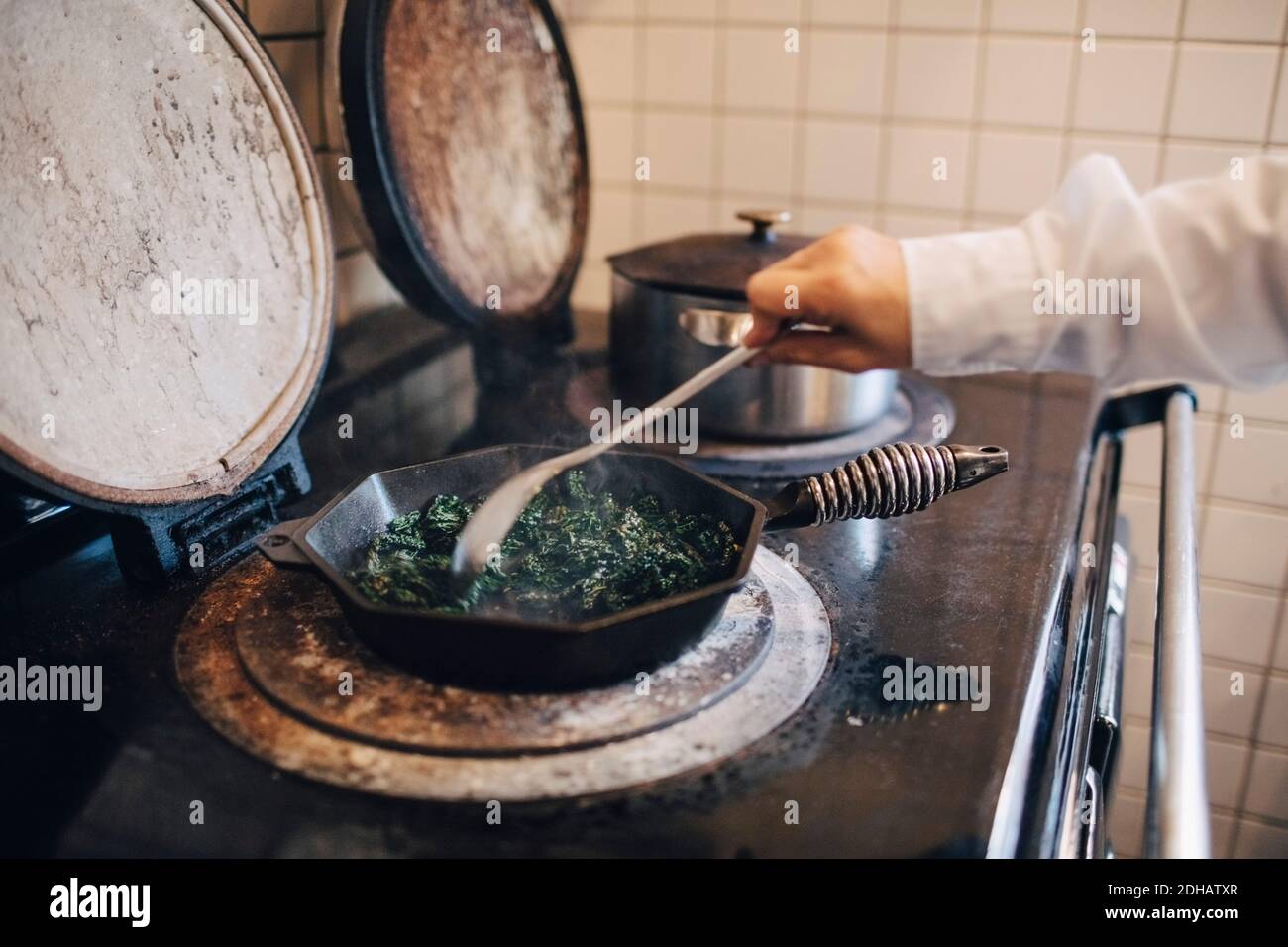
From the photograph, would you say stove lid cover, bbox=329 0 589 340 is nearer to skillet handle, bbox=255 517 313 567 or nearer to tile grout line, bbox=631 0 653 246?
tile grout line, bbox=631 0 653 246

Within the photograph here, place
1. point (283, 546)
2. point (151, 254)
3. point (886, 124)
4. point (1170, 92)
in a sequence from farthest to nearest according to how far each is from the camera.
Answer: point (886, 124) → point (1170, 92) → point (151, 254) → point (283, 546)

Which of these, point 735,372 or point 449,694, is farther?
point 735,372

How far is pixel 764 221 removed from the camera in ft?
3.85

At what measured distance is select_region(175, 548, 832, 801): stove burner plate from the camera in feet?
2.11

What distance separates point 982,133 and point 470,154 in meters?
0.68

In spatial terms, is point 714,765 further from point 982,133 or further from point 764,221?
point 982,133

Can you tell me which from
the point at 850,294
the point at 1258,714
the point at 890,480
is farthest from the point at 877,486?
the point at 1258,714

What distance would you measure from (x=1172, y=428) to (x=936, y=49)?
609 millimetres

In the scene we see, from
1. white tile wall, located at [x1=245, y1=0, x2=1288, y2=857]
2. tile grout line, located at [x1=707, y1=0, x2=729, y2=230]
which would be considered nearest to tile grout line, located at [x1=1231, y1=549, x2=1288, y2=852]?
white tile wall, located at [x1=245, y1=0, x2=1288, y2=857]

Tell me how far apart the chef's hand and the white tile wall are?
0.65 m

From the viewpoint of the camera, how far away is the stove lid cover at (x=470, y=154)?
1.14m

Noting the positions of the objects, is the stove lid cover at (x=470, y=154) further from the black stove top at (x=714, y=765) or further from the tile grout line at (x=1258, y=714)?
the tile grout line at (x=1258, y=714)

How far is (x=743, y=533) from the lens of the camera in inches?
31.4

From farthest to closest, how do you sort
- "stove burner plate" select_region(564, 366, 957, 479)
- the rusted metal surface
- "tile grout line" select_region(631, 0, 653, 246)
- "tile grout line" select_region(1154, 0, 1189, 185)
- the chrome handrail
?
"tile grout line" select_region(631, 0, 653, 246)
"tile grout line" select_region(1154, 0, 1189, 185)
"stove burner plate" select_region(564, 366, 957, 479)
the rusted metal surface
the chrome handrail
